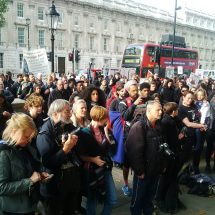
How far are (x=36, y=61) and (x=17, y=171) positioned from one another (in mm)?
7870

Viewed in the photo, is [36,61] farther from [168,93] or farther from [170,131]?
[170,131]

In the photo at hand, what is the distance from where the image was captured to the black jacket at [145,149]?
10.8 feet

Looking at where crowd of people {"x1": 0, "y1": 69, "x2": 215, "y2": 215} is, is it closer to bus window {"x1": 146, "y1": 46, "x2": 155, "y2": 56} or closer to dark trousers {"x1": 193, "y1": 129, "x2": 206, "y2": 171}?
dark trousers {"x1": 193, "y1": 129, "x2": 206, "y2": 171}

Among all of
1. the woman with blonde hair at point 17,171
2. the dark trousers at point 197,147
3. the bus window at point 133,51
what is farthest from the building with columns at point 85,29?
the woman with blonde hair at point 17,171

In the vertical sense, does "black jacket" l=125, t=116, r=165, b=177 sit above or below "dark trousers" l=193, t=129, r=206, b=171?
above

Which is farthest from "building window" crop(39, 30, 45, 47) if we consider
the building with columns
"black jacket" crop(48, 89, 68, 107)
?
"black jacket" crop(48, 89, 68, 107)

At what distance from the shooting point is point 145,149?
335cm

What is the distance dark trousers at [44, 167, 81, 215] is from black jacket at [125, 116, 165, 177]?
0.70 meters

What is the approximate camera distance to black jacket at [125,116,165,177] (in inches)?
130

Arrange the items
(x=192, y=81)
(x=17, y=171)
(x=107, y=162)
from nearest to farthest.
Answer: (x=17, y=171), (x=107, y=162), (x=192, y=81)

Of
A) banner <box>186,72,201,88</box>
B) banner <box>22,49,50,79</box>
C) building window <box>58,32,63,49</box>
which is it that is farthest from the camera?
building window <box>58,32,63,49</box>

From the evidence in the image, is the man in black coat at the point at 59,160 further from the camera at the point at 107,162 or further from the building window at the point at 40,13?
the building window at the point at 40,13

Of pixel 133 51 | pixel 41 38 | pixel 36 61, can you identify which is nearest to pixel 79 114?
pixel 36 61

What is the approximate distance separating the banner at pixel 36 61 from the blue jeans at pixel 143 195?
714cm
